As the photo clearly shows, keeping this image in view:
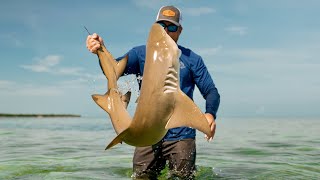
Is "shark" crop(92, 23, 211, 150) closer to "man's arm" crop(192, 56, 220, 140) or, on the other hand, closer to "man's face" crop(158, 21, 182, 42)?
"man's face" crop(158, 21, 182, 42)

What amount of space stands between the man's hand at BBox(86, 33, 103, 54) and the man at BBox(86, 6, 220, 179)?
0.94 meters

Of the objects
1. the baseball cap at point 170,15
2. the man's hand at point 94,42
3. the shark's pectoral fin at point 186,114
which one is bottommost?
the shark's pectoral fin at point 186,114

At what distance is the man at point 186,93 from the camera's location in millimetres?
6332

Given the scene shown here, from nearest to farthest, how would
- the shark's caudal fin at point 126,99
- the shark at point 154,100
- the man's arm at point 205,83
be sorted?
the shark at point 154,100
the shark's caudal fin at point 126,99
the man's arm at point 205,83

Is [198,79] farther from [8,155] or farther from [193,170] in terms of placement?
[8,155]

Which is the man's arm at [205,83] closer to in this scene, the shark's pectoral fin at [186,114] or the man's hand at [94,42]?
the shark's pectoral fin at [186,114]

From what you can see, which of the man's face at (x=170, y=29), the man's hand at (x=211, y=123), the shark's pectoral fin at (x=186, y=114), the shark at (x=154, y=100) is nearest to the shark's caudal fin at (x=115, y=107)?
the shark at (x=154, y=100)

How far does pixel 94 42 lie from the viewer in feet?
17.4

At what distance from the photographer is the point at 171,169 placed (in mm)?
6957

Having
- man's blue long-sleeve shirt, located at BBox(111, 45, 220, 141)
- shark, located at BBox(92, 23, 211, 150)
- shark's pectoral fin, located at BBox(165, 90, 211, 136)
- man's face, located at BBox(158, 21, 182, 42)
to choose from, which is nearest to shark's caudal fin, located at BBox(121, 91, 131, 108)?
shark, located at BBox(92, 23, 211, 150)

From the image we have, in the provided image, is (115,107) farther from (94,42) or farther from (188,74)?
(188,74)

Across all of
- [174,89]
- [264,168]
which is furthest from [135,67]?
[264,168]

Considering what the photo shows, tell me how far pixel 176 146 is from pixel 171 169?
52 cm

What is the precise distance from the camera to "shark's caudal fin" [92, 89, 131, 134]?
5.13m
